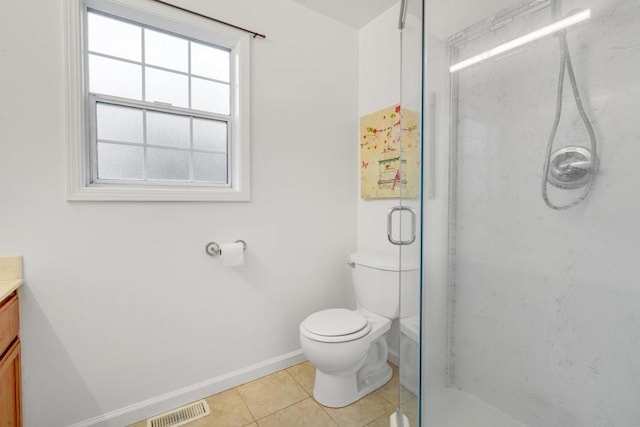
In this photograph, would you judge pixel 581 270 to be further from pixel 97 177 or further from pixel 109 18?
pixel 109 18

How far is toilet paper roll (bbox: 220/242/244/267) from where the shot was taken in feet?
5.14

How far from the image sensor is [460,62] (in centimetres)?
144

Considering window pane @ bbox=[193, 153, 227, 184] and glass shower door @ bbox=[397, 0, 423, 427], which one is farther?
window pane @ bbox=[193, 153, 227, 184]

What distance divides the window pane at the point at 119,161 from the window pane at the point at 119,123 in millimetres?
46

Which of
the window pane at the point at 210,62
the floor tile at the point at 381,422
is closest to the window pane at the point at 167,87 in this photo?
the window pane at the point at 210,62

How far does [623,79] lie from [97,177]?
2243mm

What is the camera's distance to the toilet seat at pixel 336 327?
143 centimetres

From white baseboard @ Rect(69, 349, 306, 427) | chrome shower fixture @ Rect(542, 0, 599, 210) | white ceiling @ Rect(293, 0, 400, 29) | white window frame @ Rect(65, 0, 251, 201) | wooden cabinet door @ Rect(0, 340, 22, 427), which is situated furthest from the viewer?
white ceiling @ Rect(293, 0, 400, 29)

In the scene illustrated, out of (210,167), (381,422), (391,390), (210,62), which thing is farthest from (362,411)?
(210,62)

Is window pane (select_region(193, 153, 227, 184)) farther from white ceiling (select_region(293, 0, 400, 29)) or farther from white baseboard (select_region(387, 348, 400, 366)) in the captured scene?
white baseboard (select_region(387, 348, 400, 366))

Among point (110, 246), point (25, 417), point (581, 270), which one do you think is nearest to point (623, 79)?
point (581, 270)

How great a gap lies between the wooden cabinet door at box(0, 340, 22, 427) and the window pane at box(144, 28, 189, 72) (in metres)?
1.43

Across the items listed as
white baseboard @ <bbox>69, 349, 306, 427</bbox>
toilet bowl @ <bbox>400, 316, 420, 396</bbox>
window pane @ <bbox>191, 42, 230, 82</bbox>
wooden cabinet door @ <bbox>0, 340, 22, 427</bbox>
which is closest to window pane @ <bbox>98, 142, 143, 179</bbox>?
window pane @ <bbox>191, 42, 230, 82</bbox>

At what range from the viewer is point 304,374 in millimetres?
1810
